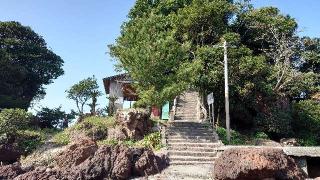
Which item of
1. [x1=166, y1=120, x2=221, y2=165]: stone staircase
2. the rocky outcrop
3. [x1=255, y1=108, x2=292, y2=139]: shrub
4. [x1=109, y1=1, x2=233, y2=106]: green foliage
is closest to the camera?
the rocky outcrop

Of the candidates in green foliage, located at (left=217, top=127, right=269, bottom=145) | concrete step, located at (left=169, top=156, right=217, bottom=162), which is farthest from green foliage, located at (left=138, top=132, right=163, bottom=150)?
green foliage, located at (left=217, top=127, right=269, bottom=145)

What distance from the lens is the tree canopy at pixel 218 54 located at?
22.7 metres

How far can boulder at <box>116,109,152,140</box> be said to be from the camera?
2112 centimetres

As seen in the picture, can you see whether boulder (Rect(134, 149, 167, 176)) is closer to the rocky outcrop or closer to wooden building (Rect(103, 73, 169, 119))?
the rocky outcrop

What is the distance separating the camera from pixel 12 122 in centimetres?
2303

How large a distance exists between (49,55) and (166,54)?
23.5 meters

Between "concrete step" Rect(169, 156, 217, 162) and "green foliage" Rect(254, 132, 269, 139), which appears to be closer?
"concrete step" Rect(169, 156, 217, 162)

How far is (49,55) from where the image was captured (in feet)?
141

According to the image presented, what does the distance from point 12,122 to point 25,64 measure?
18471mm

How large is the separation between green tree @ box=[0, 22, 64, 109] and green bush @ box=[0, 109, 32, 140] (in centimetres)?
1098

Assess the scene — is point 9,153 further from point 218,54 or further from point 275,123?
point 275,123

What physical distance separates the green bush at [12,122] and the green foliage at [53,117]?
269 inches

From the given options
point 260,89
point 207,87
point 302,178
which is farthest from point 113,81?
point 302,178

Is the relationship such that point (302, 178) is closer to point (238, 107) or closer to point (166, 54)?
point (166, 54)
